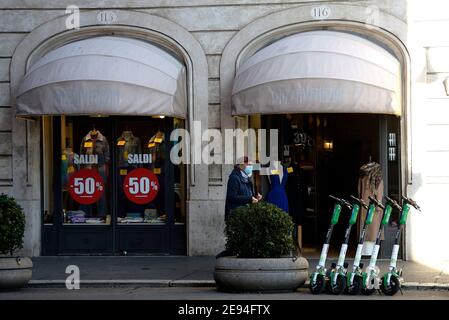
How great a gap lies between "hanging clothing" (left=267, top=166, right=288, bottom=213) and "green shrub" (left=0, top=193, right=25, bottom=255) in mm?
4962

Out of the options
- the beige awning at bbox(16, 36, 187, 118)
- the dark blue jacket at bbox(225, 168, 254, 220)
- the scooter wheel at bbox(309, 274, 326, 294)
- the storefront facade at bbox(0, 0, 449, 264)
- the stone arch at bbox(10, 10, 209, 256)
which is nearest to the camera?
the scooter wheel at bbox(309, 274, 326, 294)

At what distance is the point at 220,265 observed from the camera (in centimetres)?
1466

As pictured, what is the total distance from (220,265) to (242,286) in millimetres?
467

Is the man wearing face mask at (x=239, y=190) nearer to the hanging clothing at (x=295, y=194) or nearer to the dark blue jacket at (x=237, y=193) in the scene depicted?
the dark blue jacket at (x=237, y=193)

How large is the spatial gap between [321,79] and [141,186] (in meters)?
4.32

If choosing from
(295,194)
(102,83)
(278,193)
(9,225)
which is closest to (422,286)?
(278,193)

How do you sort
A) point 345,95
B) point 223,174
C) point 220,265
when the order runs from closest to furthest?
point 220,265
point 345,95
point 223,174

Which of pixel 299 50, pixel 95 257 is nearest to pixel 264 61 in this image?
pixel 299 50

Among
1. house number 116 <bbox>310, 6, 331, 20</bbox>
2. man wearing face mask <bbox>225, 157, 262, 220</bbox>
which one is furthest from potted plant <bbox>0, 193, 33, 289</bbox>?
house number 116 <bbox>310, 6, 331, 20</bbox>

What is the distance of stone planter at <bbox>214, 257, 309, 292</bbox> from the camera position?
14.3 metres

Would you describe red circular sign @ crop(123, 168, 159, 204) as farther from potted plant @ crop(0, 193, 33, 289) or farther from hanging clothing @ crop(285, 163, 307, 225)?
potted plant @ crop(0, 193, 33, 289)

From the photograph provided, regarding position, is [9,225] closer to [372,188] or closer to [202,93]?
[202,93]

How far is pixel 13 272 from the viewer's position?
1504 centimetres
